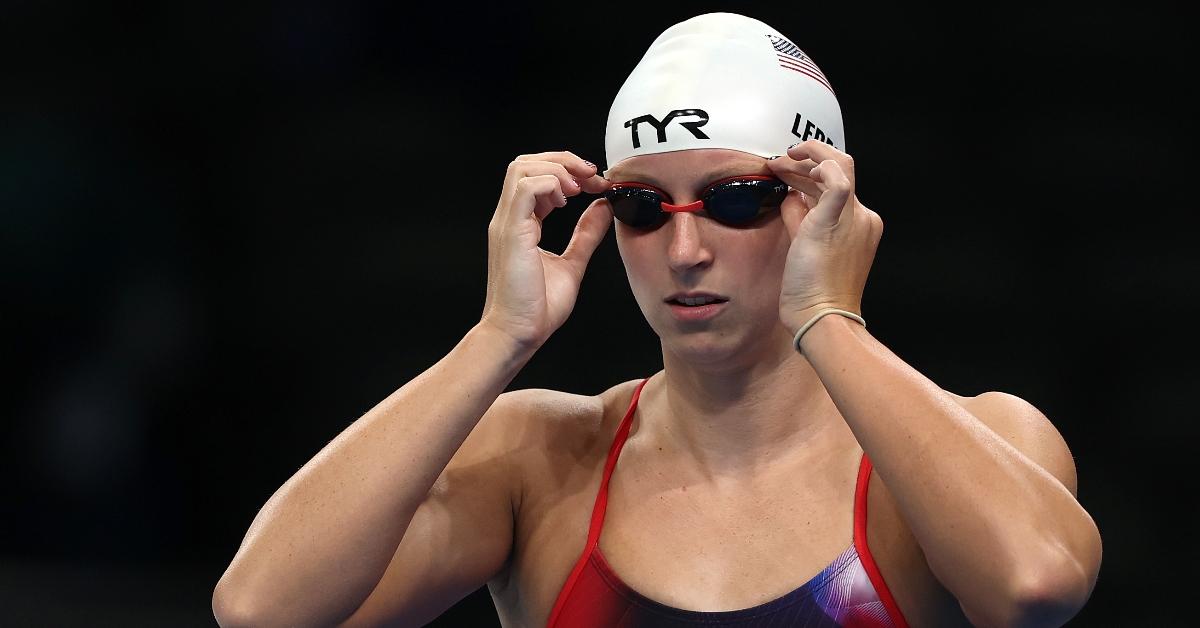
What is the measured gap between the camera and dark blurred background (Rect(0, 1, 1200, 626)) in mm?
4230

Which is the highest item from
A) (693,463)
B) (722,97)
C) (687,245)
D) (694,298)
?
(722,97)

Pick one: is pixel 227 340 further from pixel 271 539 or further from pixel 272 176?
pixel 271 539

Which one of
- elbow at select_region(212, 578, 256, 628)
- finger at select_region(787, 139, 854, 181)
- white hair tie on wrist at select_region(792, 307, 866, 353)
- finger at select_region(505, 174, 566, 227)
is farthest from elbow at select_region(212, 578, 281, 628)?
finger at select_region(787, 139, 854, 181)

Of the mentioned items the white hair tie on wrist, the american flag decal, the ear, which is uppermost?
the american flag decal

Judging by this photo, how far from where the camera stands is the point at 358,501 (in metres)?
2.21

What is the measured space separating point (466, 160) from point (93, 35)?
155 centimetres

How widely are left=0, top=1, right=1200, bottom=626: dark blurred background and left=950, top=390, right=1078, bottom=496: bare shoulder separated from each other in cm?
193

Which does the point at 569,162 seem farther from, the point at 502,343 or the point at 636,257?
the point at 502,343

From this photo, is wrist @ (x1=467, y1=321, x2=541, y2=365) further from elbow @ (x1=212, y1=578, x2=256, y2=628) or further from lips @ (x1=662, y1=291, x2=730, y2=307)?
elbow @ (x1=212, y1=578, x2=256, y2=628)

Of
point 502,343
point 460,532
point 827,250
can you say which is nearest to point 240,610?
point 460,532

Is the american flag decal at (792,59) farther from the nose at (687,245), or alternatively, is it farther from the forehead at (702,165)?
the nose at (687,245)

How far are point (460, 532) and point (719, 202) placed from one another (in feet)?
2.65

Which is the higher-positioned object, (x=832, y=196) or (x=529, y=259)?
(x=832, y=196)

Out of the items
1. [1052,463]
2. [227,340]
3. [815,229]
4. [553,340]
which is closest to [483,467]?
[815,229]
